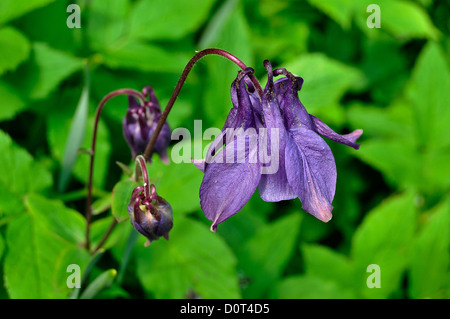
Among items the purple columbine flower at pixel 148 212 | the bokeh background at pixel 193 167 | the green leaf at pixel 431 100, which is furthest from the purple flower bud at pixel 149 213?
the green leaf at pixel 431 100

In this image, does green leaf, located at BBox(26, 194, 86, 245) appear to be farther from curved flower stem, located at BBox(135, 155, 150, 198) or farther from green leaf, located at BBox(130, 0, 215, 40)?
green leaf, located at BBox(130, 0, 215, 40)

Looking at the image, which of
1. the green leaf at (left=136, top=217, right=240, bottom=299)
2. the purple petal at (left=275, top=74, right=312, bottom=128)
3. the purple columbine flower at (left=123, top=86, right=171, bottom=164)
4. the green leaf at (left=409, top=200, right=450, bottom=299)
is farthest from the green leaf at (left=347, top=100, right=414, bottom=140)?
the purple petal at (left=275, top=74, right=312, bottom=128)

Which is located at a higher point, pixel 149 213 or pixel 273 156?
pixel 273 156

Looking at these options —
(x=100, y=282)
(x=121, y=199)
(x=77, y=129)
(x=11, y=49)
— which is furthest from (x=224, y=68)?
(x=100, y=282)

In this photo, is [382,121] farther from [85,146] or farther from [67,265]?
[67,265]

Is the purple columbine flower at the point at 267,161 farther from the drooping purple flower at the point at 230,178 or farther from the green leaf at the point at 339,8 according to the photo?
the green leaf at the point at 339,8
